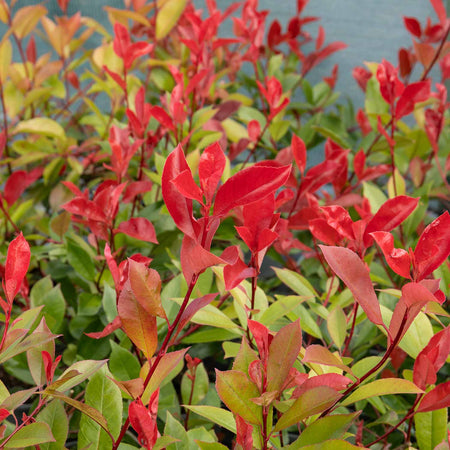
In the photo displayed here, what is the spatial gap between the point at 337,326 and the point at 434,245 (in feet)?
0.55

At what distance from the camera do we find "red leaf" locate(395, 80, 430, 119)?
0.64 m

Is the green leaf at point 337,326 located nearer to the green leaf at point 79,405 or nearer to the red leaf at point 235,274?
the red leaf at point 235,274

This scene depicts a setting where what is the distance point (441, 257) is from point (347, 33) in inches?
68.2

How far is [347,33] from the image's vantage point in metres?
1.87

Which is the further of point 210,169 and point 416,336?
point 416,336

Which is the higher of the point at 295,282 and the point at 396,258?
the point at 396,258

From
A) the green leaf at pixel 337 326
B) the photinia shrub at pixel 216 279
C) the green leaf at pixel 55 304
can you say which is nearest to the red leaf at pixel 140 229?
the photinia shrub at pixel 216 279

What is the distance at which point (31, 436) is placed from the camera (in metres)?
0.36

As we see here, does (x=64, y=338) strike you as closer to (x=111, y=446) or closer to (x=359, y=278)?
(x=111, y=446)

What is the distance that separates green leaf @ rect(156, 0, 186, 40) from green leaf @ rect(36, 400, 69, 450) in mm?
798

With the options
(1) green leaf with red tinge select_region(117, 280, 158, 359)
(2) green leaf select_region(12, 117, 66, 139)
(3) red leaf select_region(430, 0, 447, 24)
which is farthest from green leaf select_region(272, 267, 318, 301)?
(3) red leaf select_region(430, 0, 447, 24)

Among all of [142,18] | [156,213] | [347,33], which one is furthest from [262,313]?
[347,33]

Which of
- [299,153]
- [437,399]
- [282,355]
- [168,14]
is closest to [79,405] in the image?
[282,355]

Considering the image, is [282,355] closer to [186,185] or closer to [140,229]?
[186,185]
